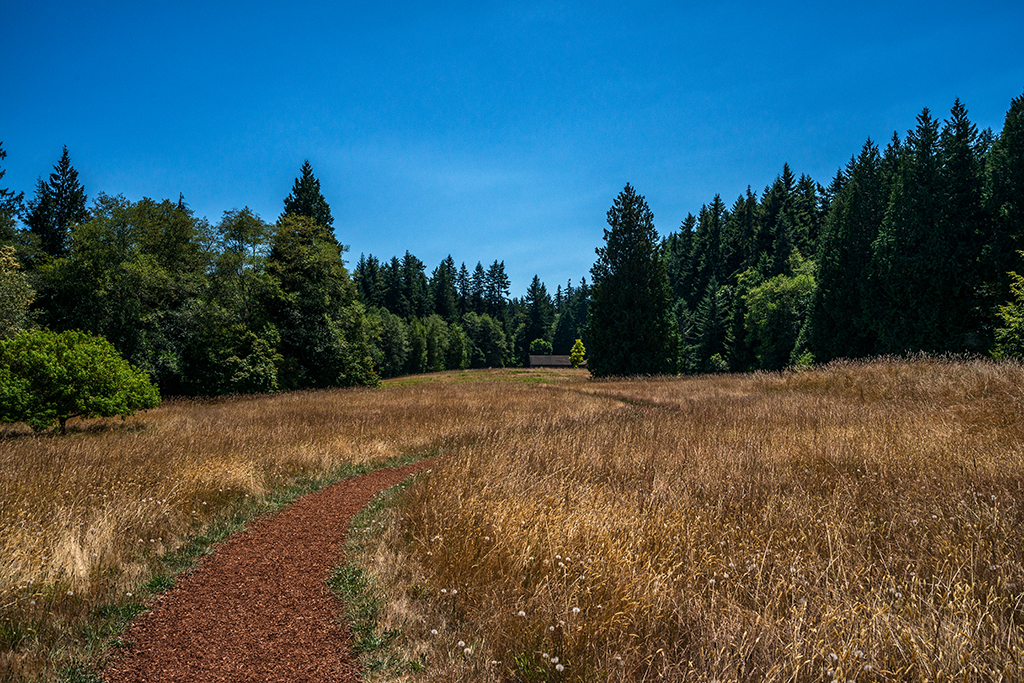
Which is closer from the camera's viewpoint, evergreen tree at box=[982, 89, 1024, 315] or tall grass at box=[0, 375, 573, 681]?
tall grass at box=[0, 375, 573, 681]

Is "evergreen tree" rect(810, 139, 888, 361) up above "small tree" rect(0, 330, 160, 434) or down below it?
above

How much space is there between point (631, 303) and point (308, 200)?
95.5ft

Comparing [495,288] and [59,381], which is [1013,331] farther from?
[495,288]

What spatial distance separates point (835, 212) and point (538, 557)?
55.4 meters

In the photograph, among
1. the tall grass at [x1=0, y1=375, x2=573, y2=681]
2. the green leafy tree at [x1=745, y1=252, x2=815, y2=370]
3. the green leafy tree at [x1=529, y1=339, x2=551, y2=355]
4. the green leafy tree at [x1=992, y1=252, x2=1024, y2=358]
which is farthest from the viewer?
the green leafy tree at [x1=529, y1=339, x2=551, y2=355]

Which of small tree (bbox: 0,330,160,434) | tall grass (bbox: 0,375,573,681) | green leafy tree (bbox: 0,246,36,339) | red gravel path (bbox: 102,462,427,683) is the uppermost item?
green leafy tree (bbox: 0,246,36,339)

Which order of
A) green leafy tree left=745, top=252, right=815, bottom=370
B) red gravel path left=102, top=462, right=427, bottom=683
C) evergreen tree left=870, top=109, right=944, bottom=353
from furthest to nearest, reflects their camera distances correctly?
green leafy tree left=745, top=252, right=815, bottom=370 → evergreen tree left=870, top=109, right=944, bottom=353 → red gravel path left=102, top=462, right=427, bottom=683

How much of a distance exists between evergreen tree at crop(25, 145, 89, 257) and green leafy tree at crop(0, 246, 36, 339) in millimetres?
18979

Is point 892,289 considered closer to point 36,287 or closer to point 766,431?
point 766,431

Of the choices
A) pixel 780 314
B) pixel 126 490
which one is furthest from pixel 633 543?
pixel 780 314

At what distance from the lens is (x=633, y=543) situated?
4332 mm

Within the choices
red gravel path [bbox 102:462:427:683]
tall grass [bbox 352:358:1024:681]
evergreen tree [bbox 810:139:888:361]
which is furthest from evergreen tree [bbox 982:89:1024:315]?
red gravel path [bbox 102:462:427:683]

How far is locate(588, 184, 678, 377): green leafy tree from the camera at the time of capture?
125ft

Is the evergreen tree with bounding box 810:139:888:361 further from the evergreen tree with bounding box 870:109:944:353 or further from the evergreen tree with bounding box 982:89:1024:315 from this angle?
the evergreen tree with bounding box 982:89:1024:315
